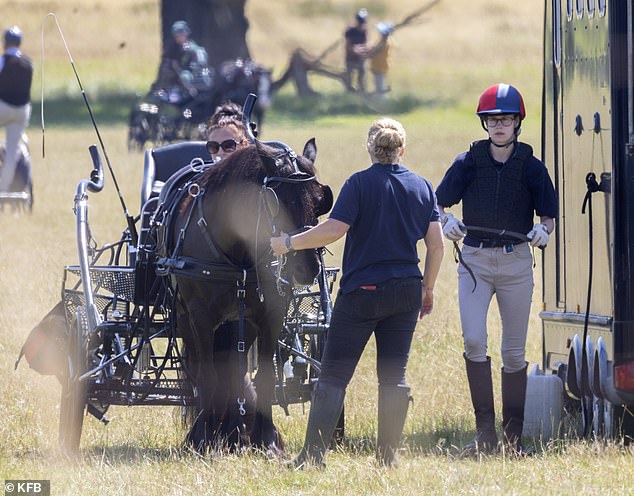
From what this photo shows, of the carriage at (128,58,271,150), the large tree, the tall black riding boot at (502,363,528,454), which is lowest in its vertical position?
the tall black riding boot at (502,363,528,454)

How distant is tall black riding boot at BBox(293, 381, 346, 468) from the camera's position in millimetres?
7160

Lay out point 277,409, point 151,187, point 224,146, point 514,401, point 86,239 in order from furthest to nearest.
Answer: point 277,409 → point 151,187 → point 86,239 → point 224,146 → point 514,401

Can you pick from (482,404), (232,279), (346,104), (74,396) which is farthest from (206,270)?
(346,104)

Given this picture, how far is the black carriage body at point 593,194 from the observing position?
7797mm

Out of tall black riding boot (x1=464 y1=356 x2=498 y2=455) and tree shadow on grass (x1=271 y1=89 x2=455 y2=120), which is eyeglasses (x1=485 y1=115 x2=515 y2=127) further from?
tree shadow on grass (x1=271 y1=89 x2=455 y2=120)

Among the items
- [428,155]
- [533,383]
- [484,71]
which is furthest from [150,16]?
[533,383]

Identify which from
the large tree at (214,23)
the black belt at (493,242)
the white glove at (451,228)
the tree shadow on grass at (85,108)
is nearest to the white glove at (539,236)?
the black belt at (493,242)

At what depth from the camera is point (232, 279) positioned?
7840mm

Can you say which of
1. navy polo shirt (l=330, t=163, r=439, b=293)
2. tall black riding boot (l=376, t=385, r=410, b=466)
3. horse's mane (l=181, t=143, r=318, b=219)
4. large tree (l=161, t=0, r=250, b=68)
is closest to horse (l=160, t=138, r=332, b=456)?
horse's mane (l=181, t=143, r=318, b=219)

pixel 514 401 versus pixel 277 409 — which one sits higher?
pixel 514 401

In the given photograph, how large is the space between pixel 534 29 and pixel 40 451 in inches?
1605

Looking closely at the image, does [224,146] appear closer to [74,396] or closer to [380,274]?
[74,396]

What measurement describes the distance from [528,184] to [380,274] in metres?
1.39

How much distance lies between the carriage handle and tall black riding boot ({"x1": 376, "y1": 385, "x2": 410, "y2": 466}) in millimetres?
1941
